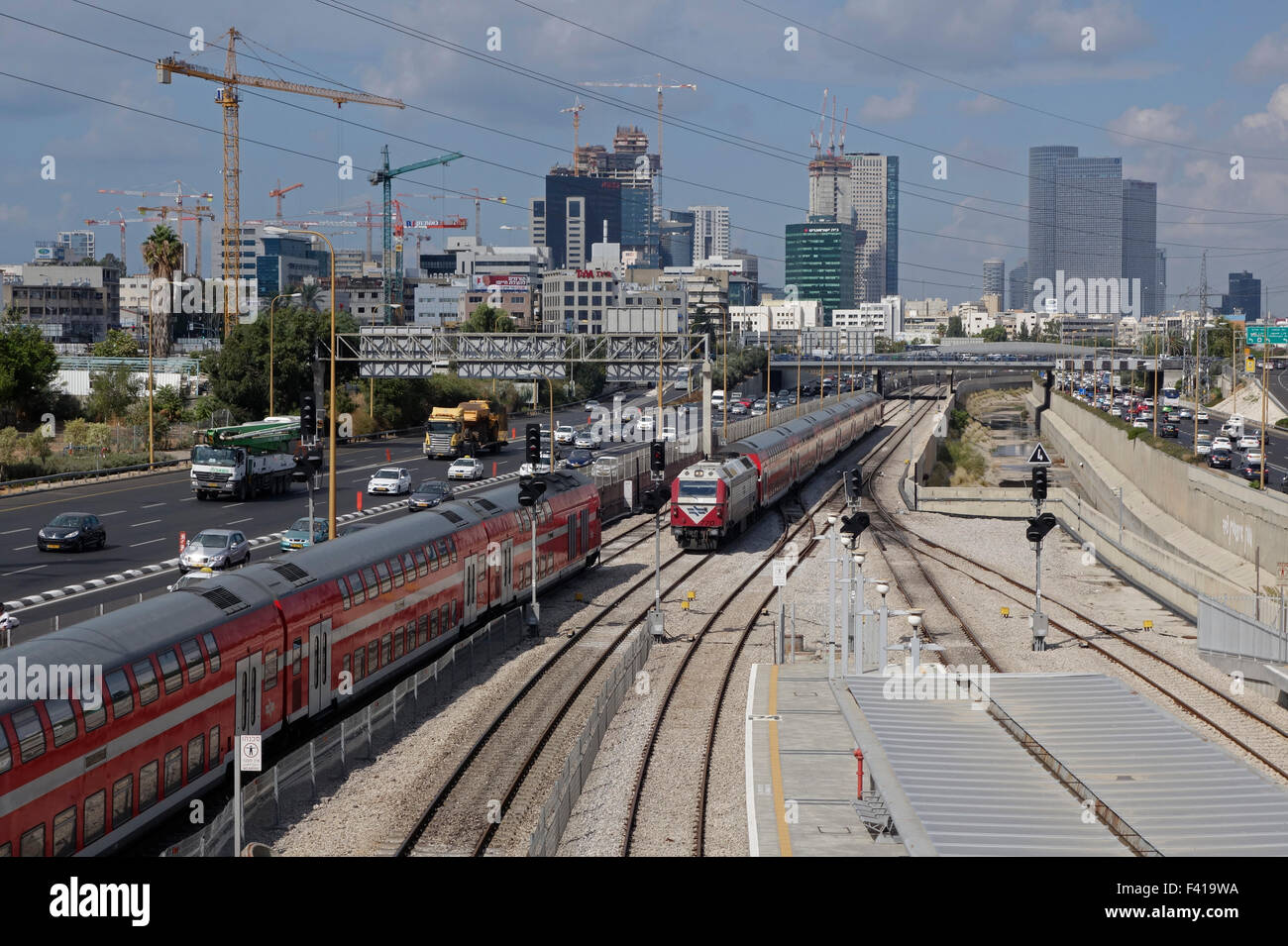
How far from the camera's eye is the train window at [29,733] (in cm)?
1358

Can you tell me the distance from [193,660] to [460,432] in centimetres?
6261

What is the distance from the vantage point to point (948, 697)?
18016mm

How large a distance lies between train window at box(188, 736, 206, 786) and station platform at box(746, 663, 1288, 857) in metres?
7.39

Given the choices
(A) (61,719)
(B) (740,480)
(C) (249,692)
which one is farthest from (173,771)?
(B) (740,480)

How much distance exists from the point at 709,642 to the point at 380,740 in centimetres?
1084

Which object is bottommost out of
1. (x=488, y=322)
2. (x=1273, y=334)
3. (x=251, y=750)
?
(x=251, y=750)

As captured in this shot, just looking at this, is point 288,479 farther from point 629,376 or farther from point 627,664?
point 627,664

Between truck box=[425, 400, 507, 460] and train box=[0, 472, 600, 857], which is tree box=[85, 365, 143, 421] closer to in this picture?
truck box=[425, 400, 507, 460]

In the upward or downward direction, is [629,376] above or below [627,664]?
above

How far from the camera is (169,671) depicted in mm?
16891

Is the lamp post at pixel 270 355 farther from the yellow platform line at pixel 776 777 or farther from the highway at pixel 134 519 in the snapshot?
the yellow platform line at pixel 776 777

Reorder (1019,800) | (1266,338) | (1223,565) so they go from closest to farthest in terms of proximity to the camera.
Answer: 1. (1019,800)
2. (1223,565)
3. (1266,338)

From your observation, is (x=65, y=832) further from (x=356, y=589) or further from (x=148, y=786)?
(x=356, y=589)
